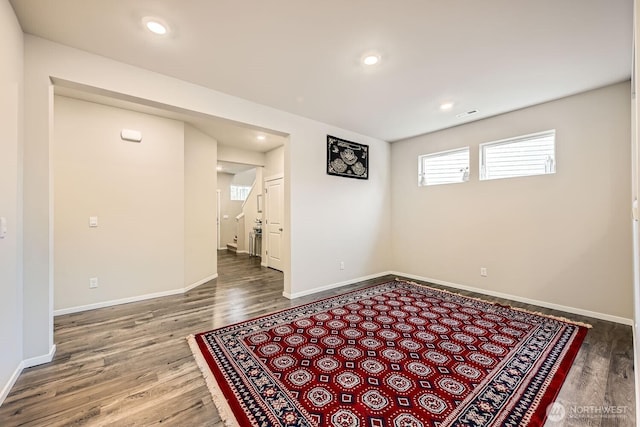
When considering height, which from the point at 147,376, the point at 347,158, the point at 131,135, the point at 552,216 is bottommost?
the point at 147,376

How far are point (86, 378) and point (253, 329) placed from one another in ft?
4.24

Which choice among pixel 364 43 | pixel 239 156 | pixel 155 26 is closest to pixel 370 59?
pixel 364 43

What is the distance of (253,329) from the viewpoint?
272 cm

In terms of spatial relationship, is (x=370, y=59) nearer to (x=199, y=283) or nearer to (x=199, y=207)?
(x=199, y=207)

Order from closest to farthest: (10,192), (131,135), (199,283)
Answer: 1. (10,192)
2. (131,135)
3. (199,283)

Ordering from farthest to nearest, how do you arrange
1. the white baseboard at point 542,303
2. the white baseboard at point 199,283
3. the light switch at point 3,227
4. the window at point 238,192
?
the window at point 238,192 < the white baseboard at point 199,283 < the white baseboard at point 542,303 < the light switch at point 3,227

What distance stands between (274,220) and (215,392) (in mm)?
4269

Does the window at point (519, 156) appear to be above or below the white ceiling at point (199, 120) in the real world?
below

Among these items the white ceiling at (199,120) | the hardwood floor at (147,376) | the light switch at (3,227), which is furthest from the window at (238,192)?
the light switch at (3,227)

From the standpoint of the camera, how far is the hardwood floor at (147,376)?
1.57 m

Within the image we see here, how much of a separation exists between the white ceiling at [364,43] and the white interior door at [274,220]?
2684mm

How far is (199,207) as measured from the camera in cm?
455

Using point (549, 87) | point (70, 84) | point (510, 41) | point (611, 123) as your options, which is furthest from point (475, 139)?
point (70, 84)

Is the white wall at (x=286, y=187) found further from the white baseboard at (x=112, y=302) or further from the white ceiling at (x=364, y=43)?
the white baseboard at (x=112, y=302)
